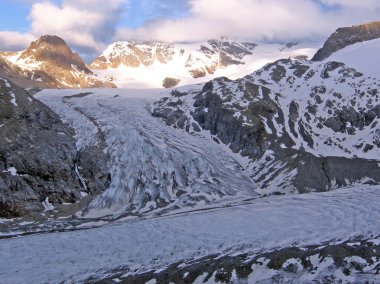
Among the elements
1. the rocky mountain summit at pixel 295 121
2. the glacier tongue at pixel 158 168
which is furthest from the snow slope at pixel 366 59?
the glacier tongue at pixel 158 168

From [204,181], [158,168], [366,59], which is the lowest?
[204,181]

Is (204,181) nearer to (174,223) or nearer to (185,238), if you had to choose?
(174,223)

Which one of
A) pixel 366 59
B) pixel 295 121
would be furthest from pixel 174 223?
pixel 366 59

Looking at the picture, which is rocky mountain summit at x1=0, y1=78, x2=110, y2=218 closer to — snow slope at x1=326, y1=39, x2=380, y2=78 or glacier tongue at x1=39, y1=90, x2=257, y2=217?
glacier tongue at x1=39, y1=90, x2=257, y2=217

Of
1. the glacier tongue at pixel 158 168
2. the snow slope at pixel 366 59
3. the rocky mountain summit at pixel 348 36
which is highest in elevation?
the rocky mountain summit at pixel 348 36

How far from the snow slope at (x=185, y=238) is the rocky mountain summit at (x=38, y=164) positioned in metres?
17.7

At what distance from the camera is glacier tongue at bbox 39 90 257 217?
60.6 meters

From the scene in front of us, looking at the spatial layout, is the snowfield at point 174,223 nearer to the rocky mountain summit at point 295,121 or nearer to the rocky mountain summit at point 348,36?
the rocky mountain summit at point 295,121

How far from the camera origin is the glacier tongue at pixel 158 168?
60.6m

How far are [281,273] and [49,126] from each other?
57.1m

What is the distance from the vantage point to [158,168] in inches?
2667

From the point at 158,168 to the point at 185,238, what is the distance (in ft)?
114

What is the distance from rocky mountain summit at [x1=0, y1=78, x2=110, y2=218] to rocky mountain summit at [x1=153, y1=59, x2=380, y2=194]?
82.0 ft

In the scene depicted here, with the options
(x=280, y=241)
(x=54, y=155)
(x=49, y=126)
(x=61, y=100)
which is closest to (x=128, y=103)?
(x=61, y=100)
